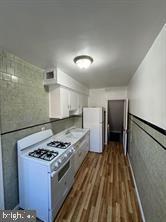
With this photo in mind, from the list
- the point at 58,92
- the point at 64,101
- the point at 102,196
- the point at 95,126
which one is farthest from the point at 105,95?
the point at 102,196

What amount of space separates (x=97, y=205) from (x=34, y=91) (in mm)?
2155

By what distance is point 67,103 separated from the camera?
2840 mm

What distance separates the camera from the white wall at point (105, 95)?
448 centimetres

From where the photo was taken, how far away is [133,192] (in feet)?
7.14

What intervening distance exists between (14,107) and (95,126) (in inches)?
107

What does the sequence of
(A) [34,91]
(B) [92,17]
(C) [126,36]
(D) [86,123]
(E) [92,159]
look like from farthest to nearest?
1. (D) [86,123]
2. (E) [92,159]
3. (A) [34,91]
4. (C) [126,36]
5. (B) [92,17]

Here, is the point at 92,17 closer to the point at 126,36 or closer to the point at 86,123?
the point at 126,36

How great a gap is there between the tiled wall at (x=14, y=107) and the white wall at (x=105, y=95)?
9.66 ft

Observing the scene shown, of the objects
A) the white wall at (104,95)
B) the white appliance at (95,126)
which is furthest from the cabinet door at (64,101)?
the white wall at (104,95)

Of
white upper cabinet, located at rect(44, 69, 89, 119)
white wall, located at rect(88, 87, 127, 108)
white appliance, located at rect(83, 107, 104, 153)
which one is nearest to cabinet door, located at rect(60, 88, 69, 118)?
white upper cabinet, located at rect(44, 69, 89, 119)

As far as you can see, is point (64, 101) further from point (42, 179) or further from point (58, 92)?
point (42, 179)

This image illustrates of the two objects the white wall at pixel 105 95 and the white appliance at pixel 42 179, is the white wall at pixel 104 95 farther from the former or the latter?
the white appliance at pixel 42 179

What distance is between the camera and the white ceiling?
2.80 feet

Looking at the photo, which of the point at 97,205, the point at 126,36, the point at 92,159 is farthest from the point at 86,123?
the point at 126,36
